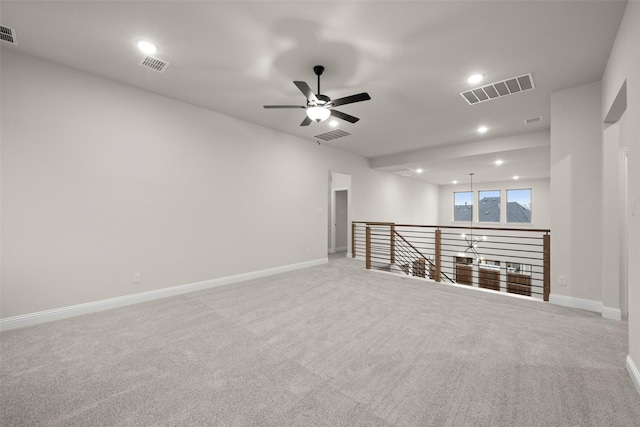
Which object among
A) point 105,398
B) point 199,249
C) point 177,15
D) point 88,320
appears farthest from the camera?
point 199,249

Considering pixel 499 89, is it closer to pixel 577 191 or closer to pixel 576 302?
pixel 577 191

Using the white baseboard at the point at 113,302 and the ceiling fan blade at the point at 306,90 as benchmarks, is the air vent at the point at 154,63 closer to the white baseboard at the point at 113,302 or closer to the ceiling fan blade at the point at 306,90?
the ceiling fan blade at the point at 306,90

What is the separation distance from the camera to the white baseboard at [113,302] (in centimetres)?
276

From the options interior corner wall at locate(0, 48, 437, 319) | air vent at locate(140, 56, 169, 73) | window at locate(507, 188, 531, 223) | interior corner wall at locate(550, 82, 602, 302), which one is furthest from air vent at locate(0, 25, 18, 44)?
window at locate(507, 188, 531, 223)

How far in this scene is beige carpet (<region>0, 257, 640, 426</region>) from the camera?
1.58 m

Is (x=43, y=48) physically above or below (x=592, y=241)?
above

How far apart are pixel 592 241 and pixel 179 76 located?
5720 millimetres

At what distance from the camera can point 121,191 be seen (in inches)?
135

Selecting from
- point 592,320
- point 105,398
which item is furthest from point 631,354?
point 105,398

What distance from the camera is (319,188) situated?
624 centimetres

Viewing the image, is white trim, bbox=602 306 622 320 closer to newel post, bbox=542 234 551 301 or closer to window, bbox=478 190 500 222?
Result: newel post, bbox=542 234 551 301

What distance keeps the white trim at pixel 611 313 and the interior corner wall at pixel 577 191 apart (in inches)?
8.6

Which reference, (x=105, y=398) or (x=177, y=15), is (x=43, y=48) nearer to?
(x=177, y=15)

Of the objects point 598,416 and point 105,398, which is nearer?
point 598,416
